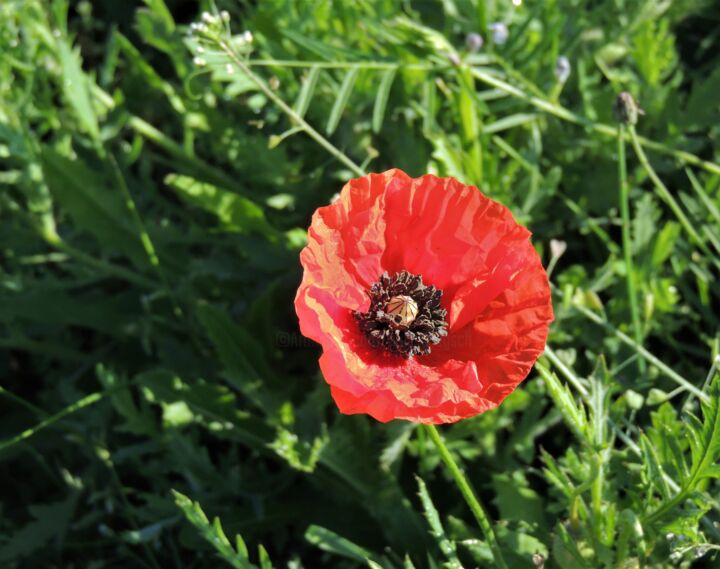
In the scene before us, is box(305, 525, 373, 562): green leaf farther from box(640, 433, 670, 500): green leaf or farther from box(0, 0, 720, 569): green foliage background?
box(640, 433, 670, 500): green leaf

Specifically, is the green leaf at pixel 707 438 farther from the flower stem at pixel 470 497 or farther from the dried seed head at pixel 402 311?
the dried seed head at pixel 402 311

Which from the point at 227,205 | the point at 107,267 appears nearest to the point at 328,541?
the point at 227,205

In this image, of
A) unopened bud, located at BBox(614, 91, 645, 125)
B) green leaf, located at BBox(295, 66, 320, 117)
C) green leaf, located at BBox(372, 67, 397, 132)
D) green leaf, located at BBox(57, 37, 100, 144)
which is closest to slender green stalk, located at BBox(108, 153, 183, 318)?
green leaf, located at BBox(57, 37, 100, 144)

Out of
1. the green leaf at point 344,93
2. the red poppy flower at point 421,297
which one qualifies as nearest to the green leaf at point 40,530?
the red poppy flower at point 421,297

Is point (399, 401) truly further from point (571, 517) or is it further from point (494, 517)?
point (494, 517)

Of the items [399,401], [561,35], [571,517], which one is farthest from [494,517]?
[561,35]

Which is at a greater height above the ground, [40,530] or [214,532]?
[214,532]

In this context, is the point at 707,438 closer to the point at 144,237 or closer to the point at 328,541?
the point at 328,541
